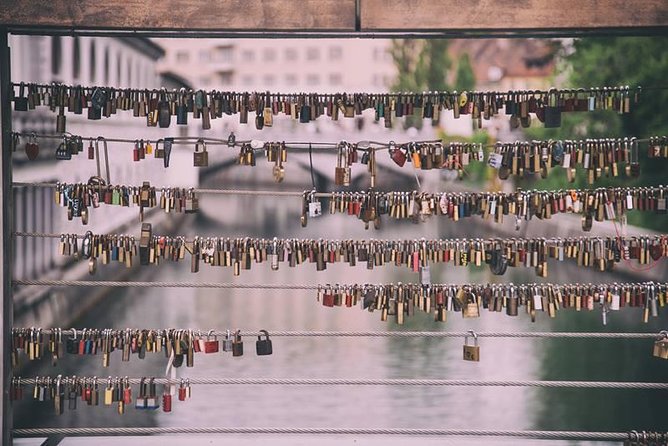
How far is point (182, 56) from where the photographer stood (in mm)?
92625

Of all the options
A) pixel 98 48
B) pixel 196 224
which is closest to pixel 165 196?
pixel 98 48

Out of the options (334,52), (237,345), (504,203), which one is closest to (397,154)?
(504,203)

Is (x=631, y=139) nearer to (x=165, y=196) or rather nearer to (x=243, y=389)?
(x=165, y=196)

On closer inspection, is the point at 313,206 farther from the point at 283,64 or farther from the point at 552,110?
the point at 283,64

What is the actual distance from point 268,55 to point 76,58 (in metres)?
64.3

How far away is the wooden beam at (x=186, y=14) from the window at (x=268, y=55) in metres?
83.6

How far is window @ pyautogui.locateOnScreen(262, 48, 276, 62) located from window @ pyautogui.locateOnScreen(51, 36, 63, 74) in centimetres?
6613

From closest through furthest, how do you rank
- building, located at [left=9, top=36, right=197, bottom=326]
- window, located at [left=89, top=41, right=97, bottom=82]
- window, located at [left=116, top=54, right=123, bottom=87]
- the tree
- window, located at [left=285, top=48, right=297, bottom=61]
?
building, located at [left=9, top=36, right=197, bottom=326]
window, located at [left=89, top=41, right=97, bottom=82]
window, located at [left=116, top=54, right=123, bottom=87]
the tree
window, located at [left=285, top=48, right=297, bottom=61]

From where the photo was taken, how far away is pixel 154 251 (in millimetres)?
5105

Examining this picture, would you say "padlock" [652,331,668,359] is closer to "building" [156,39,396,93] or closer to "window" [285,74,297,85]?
"building" [156,39,396,93]

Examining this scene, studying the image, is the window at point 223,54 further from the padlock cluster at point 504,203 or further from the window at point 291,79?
the padlock cluster at point 504,203

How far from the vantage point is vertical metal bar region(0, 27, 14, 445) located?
4.84 m

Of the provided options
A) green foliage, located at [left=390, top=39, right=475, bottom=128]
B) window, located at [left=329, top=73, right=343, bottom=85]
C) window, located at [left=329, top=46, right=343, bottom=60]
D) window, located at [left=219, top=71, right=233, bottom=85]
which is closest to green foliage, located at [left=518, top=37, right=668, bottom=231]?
green foliage, located at [left=390, top=39, right=475, bottom=128]

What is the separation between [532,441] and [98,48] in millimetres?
24546
